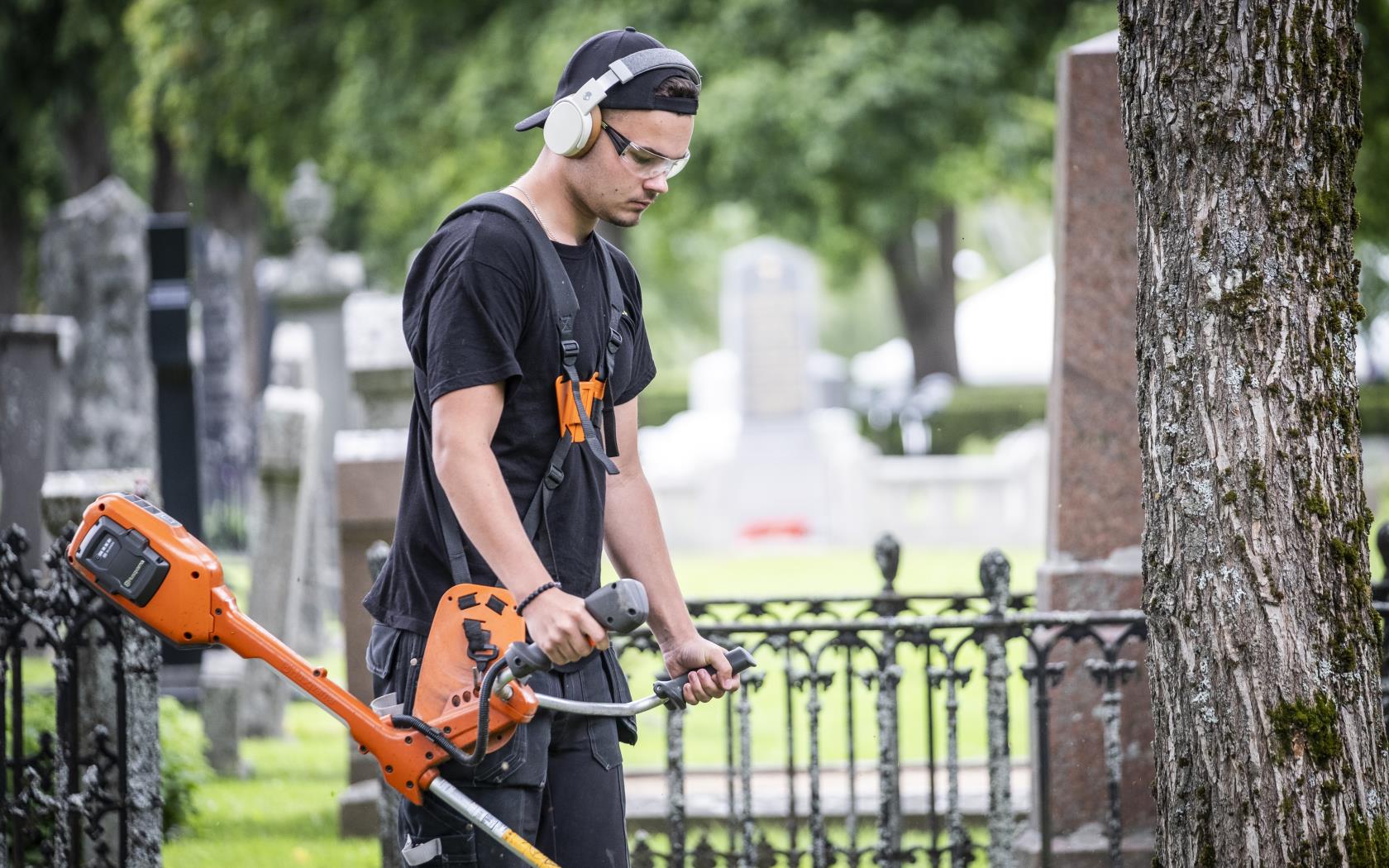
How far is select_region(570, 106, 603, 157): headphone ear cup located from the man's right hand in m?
0.82

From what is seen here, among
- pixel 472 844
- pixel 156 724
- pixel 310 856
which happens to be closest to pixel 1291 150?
pixel 472 844

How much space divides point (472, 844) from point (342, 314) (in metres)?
11.5

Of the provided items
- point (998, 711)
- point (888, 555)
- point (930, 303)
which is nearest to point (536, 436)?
point (998, 711)

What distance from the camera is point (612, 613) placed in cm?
238

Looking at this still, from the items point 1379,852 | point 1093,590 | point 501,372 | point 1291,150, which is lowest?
point 1379,852

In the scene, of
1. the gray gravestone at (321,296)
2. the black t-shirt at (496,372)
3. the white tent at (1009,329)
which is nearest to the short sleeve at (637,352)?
the black t-shirt at (496,372)

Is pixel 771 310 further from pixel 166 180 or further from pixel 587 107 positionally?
pixel 587 107

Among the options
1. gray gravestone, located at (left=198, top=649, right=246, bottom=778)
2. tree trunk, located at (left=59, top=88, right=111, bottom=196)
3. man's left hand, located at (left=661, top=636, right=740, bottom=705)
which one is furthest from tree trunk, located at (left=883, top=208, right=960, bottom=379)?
man's left hand, located at (left=661, top=636, right=740, bottom=705)

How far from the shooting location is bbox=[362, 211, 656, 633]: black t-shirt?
258 cm

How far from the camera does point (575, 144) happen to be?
2.71 meters

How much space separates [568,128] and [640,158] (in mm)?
144

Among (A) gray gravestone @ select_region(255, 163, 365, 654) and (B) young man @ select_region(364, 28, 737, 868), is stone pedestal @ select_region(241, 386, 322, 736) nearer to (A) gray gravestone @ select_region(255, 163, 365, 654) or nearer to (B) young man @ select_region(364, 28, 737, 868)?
(A) gray gravestone @ select_region(255, 163, 365, 654)

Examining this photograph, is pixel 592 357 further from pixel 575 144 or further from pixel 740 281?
pixel 740 281

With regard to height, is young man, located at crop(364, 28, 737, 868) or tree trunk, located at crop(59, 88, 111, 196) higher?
tree trunk, located at crop(59, 88, 111, 196)
